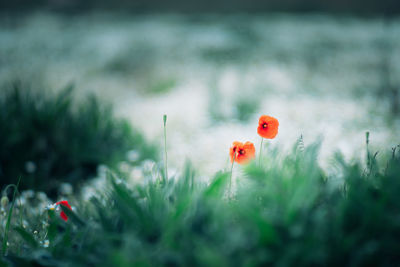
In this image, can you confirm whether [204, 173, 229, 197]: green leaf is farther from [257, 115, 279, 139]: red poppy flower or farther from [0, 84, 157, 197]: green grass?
[0, 84, 157, 197]: green grass

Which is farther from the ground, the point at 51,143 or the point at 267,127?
the point at 267,127

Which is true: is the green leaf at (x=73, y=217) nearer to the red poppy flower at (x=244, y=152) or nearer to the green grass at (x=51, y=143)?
the red poppy flower at (x=244, y=152)

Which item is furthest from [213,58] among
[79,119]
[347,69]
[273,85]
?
[79,119]

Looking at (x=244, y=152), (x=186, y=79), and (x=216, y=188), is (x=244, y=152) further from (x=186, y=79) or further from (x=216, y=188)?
(x=186, y=79)

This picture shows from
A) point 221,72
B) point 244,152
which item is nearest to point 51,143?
point 244,152

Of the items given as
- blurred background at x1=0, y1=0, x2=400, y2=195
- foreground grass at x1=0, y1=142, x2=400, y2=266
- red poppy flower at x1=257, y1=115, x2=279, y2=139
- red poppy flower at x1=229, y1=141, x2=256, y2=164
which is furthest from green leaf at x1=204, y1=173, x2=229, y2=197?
blurred background at x1=0, y1=0, x2=400, y2=195

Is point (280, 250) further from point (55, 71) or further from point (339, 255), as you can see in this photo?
point (55, 71)
